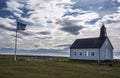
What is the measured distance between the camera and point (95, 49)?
66125 millimetres

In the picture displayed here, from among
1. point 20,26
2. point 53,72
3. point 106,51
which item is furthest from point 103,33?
point 53,72

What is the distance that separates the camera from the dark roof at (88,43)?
217 feet

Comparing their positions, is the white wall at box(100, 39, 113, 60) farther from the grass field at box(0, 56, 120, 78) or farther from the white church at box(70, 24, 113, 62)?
the grass field at box(0, 56, 120, 78)

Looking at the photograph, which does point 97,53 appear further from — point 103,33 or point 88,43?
point 103,33

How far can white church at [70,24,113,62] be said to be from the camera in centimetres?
6567

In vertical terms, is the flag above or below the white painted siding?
above

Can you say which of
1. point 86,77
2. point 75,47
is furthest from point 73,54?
point 86,77

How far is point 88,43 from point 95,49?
14.4ft

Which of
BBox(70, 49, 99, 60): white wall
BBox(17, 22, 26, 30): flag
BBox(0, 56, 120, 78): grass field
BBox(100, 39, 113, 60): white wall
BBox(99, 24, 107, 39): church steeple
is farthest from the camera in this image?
BBox(99, 24, 107, 39): church steeple

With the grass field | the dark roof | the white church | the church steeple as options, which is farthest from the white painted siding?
the grass field

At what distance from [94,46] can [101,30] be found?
19.5ft

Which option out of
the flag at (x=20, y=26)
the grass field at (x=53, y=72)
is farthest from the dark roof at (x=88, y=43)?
the grass field at (x=53, y=72)

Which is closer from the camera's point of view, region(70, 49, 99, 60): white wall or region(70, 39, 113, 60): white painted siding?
→ region(70, 39, 113, 60): white painted siding

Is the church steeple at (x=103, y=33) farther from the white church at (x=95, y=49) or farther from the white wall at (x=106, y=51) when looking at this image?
the white wall at (x=106, y=51)
